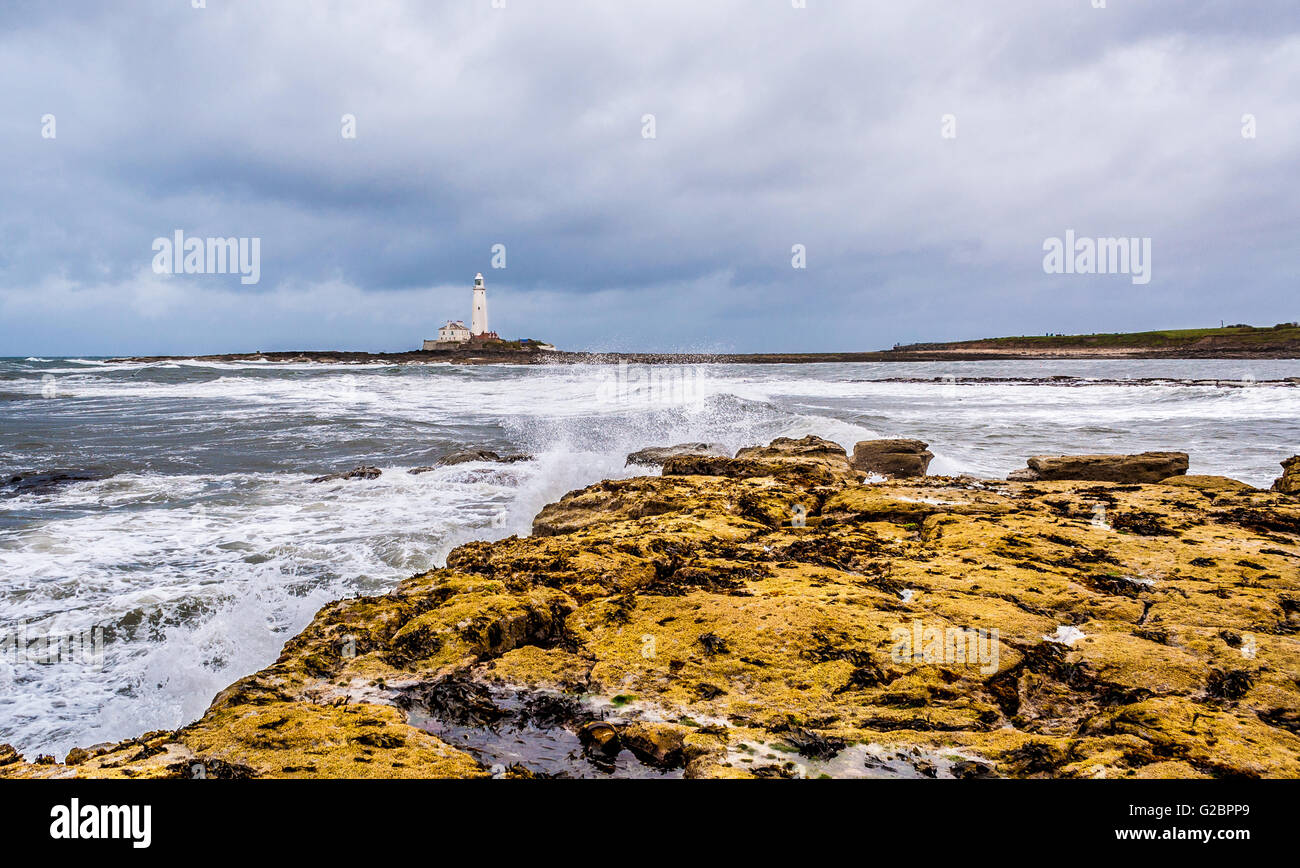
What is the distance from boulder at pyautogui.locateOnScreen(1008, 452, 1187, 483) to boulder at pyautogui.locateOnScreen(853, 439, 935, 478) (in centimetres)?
188

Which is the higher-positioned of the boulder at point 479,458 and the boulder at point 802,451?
the boulder at point 802,451

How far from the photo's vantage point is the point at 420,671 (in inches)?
141

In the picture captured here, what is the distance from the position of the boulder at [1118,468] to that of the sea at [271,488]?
3589 millimetres

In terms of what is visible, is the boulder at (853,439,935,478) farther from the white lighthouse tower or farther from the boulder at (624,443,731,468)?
the white lighthouse tower

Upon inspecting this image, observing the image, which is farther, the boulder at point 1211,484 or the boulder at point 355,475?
the boulder at point 355,475

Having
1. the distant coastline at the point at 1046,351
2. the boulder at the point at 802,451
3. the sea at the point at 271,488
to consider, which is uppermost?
the distant coastline at the point at 1046,351

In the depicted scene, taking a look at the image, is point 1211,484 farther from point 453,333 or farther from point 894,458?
point 453,333

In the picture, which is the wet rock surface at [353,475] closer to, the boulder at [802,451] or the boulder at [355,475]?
the boulder at [355,475]

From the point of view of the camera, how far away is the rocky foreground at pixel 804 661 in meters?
2.61

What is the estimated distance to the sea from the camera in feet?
16.3

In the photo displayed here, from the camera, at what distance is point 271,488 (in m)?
12.1

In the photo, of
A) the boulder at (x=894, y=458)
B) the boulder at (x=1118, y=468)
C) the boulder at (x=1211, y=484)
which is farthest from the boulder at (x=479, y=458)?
the boulder at (x=1211, y=484)

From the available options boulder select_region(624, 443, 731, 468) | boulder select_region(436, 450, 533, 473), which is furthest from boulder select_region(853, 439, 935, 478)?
boulder select_region(436, 450, 533, 473)
